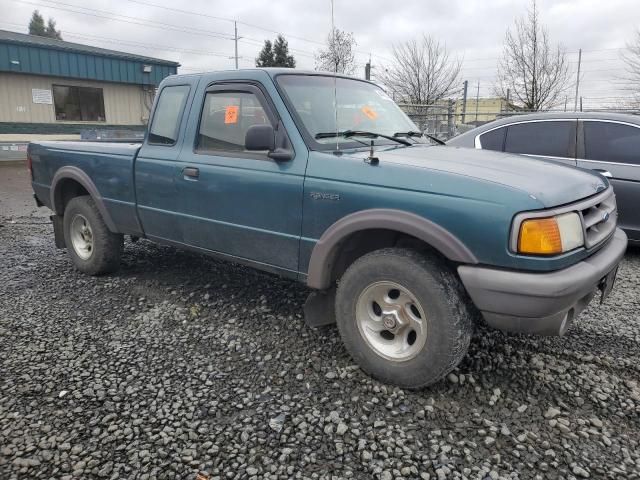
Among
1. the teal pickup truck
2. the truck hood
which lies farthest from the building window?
the truck hood

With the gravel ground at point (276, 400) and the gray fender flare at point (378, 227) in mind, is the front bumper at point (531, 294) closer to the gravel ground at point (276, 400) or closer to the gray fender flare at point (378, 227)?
the gray fender flare at point (378, 227)

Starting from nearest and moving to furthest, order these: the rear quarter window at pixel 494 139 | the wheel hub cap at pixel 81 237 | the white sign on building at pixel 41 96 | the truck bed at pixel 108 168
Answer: the truck bed at pixel 108 168, the wheel hub cap at pixel 81 237, the rear quarter window at pixel 494 139, the white sign on building at pixel 41 96

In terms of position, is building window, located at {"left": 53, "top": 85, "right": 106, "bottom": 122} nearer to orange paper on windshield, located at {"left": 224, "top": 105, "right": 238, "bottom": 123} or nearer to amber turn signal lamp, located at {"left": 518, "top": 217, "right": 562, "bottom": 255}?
orange paper on windshield, located at {"left": 224, "top": 105, "right": 238, "bottom": 123}

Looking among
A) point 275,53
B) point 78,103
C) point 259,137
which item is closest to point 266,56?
point 275,53

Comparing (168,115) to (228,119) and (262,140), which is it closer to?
(228,119)

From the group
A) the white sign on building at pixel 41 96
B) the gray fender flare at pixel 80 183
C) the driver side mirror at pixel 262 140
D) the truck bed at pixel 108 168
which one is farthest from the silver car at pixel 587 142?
the white sign on building at pixel 41 96

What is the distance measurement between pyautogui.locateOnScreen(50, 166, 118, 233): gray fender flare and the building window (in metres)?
14.0

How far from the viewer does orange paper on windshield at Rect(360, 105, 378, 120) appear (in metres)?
3.85

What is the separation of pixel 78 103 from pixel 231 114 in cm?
1639

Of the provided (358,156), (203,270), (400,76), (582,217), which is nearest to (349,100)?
(358,156)

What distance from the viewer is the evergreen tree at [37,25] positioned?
62656 millimetres

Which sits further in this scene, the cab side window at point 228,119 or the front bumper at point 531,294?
the cab side window at point 228,119

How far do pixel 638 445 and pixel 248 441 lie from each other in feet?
6.37

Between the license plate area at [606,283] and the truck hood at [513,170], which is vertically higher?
the truck hood at [513,170]
